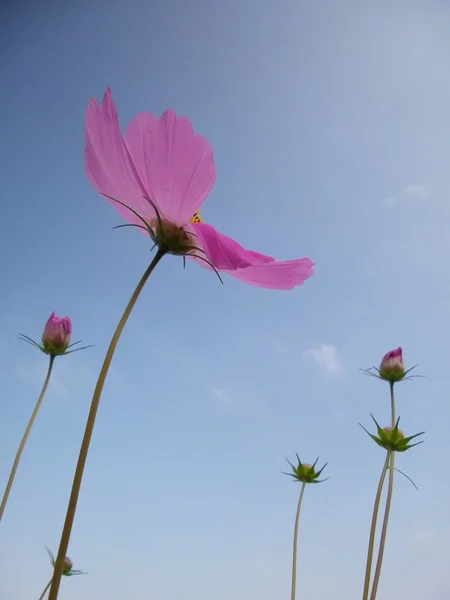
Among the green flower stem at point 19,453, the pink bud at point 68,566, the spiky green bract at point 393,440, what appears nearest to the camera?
the green flower stem at point 19,453

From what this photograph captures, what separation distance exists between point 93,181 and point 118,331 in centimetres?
26

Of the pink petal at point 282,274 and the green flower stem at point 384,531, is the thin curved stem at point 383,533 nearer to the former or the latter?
the green flower stem at point 384,531

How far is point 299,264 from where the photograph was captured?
24.4 inches

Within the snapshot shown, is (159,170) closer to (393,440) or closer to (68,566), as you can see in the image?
(393,440)

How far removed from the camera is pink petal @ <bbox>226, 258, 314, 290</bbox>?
0.61 m

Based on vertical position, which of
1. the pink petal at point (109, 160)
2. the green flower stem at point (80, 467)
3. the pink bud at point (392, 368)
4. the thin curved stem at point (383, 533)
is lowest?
the green flower stem at point (80, 467)

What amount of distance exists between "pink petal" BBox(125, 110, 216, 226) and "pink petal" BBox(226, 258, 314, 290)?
109 mm

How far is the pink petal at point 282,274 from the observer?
2.01 ft

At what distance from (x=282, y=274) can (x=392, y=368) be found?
4.25ft

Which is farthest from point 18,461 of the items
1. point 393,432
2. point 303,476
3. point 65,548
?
point 303,476

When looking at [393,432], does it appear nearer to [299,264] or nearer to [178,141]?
[299,264]

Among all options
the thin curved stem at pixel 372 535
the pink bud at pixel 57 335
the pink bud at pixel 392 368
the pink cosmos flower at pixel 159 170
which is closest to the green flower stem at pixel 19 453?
the pink bud at pixel 57 335

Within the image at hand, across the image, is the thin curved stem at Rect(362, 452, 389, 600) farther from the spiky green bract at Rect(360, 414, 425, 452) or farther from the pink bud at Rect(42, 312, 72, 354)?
the pink bud at Rect(42, 312, 72, 354)

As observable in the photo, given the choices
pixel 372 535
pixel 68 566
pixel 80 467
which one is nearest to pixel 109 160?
pixel 80 467
